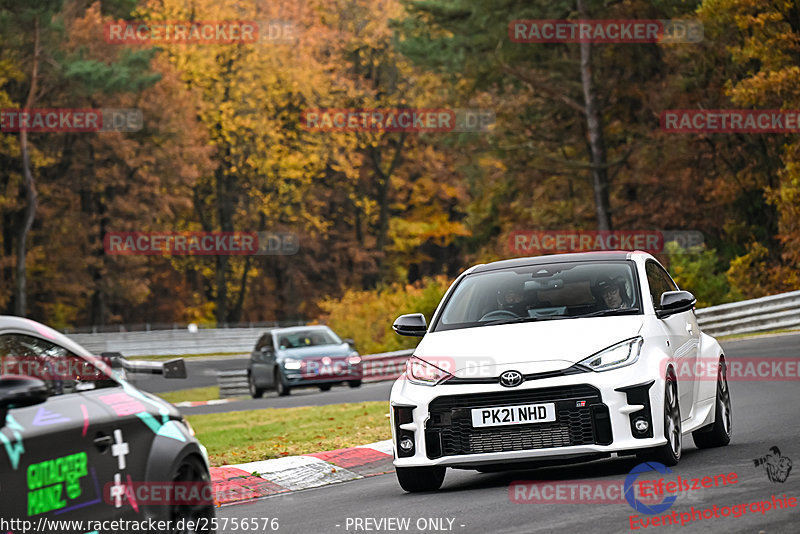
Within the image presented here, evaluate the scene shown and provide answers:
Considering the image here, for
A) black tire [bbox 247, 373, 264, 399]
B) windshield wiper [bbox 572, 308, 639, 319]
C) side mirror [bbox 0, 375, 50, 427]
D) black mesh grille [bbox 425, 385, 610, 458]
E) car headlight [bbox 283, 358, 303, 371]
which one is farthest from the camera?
black tire [bbox 247, 373, 264, 399]

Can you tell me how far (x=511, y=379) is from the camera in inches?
362

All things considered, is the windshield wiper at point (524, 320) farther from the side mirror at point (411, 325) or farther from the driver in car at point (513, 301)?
the side mirror at point (411, 325)

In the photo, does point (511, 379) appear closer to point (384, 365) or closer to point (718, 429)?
point (718, 429)

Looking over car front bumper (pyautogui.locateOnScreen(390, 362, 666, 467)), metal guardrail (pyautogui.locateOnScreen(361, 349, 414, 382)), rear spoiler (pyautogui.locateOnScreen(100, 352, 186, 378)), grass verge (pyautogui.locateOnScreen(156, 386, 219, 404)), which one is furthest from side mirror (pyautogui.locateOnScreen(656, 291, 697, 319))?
grass verge (pyautogui.locateOnScreen(156, 386, 219, 404))

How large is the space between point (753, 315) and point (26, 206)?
38.6m

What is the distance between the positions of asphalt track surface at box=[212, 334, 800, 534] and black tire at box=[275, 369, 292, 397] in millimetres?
18197

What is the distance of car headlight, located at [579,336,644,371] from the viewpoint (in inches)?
366

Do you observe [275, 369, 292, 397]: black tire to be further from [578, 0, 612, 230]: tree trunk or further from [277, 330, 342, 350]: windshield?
[578, 0, 612, 230]: tree trunk

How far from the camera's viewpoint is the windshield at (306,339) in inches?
1212

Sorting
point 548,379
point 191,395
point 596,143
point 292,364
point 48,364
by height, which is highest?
point 596,143

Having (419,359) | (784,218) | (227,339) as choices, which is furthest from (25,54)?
(419,359)

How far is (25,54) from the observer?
57906mm

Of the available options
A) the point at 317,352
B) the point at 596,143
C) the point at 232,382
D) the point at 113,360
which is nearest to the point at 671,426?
the point at 113,360

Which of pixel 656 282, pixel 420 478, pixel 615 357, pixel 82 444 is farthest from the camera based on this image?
pixel 656 282
